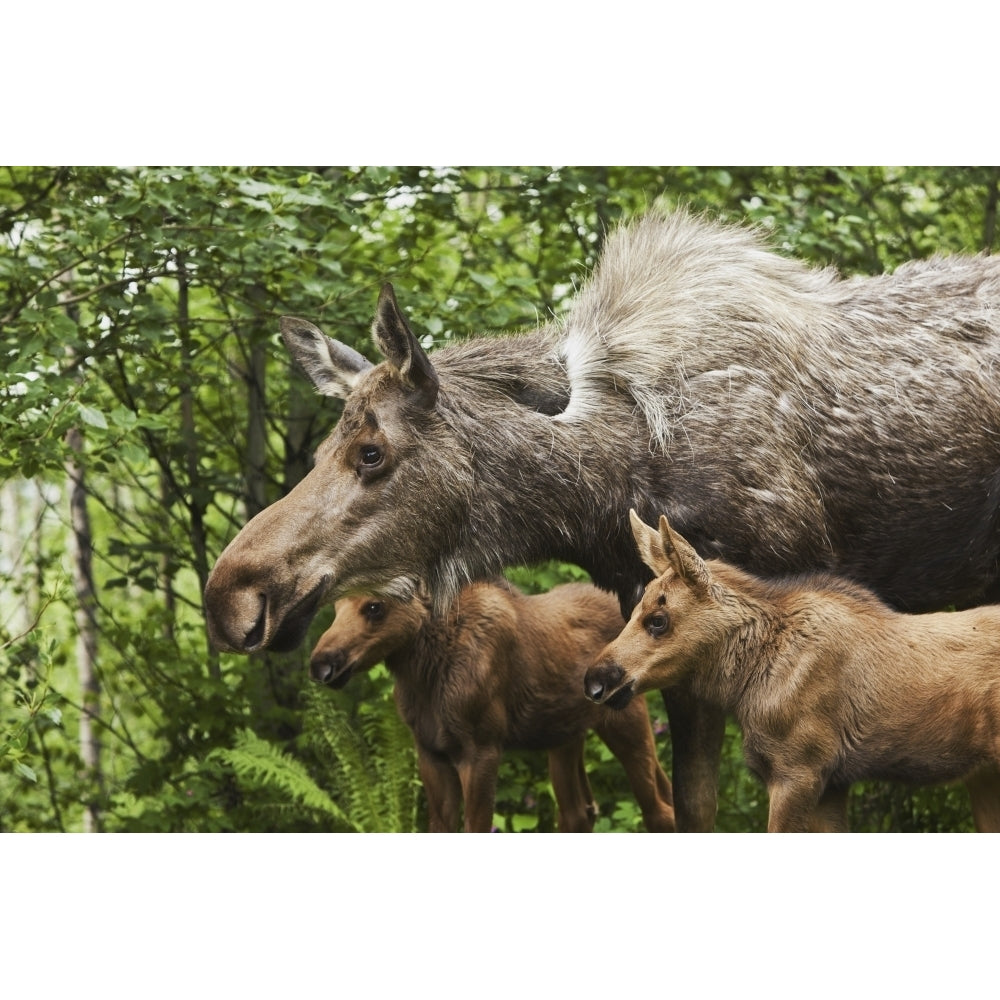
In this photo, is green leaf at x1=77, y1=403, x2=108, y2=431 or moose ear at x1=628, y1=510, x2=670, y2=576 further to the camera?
green leaf at x1=77, y1=403, x2=108, y2=431

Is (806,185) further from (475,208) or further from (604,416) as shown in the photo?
(604,416)

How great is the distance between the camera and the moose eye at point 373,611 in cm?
402

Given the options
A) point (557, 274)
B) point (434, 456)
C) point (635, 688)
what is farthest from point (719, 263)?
point (557, 274)

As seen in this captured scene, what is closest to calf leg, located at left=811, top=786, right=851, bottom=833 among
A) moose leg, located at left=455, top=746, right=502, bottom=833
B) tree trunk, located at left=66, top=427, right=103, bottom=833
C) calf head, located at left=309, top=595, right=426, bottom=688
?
moose leg, located at left=455, top=746, right=502, bottom=833

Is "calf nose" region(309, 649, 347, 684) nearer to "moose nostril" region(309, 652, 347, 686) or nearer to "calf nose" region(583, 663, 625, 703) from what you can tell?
"moose nostril" region(309, 652, 347, 686)

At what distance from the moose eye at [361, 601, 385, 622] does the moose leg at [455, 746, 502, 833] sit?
0.49 m

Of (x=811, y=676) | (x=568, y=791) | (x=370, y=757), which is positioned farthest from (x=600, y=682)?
(x=370, y=757)

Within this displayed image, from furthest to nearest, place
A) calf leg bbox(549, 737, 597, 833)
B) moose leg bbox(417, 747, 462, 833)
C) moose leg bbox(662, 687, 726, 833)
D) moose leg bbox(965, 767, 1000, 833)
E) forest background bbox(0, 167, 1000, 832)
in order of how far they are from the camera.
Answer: forest background bbox(0, 167, 1000, 832) → calf leg bbox(549, 737, 597, 833) → moose leg bbox(417, 747, 462, 833) → moose leg bbox(662, 687, 726, 833) → moose leg bbox(965, 767, 1000, 833)

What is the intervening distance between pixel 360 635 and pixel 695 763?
1.04 metres

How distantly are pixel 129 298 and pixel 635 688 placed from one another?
2.70m

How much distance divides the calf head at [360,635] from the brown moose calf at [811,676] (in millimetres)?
819

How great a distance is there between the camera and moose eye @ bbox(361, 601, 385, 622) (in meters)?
4.02

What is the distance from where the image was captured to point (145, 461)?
4.71 meters

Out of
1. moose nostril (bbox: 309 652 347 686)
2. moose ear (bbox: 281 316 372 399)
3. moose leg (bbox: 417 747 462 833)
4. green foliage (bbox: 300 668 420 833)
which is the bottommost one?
green foliage (bbox: 300 668 420 833)
